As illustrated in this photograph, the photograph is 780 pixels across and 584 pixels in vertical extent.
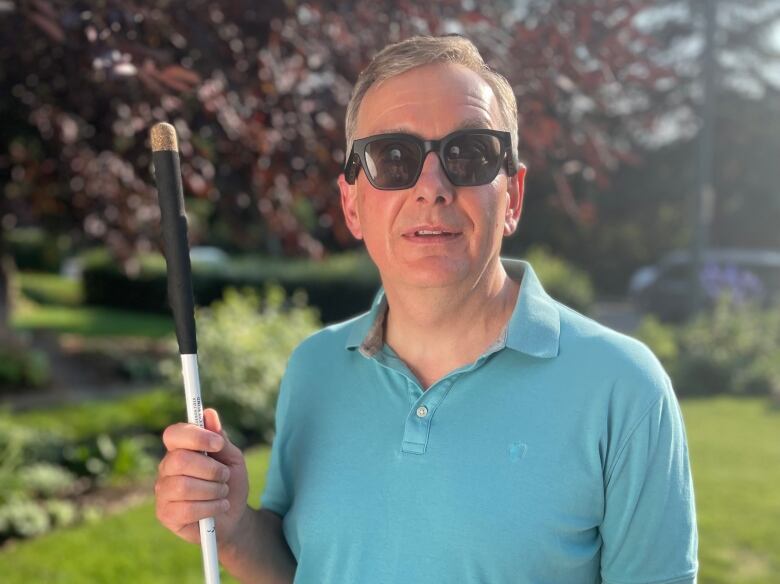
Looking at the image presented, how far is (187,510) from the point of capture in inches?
63.5

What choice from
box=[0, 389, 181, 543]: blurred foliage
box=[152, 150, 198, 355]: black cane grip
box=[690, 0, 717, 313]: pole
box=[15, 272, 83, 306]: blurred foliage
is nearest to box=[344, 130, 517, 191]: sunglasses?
box=[152, 150, 198, 355]: black cane grip

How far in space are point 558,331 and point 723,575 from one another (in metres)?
3.52

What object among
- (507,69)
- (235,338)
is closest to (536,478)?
(507,69)

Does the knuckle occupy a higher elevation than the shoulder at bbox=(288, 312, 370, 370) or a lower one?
lower

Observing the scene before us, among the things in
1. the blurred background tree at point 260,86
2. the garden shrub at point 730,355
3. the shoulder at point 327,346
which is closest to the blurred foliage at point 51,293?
the garden shrub at point 730,355

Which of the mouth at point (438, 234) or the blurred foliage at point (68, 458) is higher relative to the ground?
the mouth at point (438, 234)

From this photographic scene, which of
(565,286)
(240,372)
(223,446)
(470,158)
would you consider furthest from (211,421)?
(565,286)

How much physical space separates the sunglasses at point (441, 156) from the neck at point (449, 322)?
0.19 meters

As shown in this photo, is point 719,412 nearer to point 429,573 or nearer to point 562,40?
point 562,40

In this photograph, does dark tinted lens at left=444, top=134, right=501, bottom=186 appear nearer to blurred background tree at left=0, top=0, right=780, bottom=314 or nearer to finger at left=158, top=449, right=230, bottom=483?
finger at left=158, top=449, right=230, bottom=483

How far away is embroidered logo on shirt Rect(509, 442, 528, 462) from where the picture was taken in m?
1.55

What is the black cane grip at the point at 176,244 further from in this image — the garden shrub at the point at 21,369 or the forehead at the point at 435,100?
the garden shrub at the point at 21,369

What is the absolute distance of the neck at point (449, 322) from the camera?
5.57 ft

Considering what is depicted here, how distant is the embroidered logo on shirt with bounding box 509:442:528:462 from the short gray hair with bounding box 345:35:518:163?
0.54m
